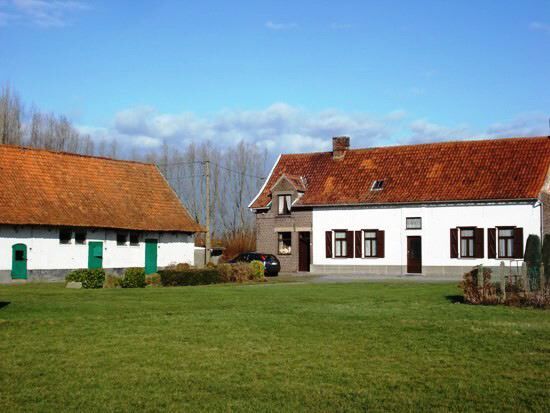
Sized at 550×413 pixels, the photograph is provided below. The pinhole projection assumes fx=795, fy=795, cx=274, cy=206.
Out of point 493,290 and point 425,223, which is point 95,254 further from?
point 493,290

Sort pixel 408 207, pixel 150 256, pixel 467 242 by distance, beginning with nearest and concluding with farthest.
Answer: pixel 467 242, pixel 150 256, pixel 408 207

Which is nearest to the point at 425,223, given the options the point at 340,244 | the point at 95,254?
the point at 340,244

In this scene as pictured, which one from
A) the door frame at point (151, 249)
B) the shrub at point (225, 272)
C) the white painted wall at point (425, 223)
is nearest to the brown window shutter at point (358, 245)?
the white painted wall at point (425, 223)

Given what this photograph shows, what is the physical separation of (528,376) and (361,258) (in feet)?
119

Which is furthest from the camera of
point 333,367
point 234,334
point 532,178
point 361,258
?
Answer: point 361,258

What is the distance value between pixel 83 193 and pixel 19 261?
6.18 m

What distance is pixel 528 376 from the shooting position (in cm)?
1012

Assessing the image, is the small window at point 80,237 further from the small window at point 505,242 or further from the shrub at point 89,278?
the small window at point 505,242

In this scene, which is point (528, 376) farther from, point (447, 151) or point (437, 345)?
point (447, 151)

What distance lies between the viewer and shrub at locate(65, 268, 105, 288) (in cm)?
3116

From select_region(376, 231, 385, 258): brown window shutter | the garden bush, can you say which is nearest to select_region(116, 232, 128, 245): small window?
select_region(376, 231, 385, 258): brown window shutter

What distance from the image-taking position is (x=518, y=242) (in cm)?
4112

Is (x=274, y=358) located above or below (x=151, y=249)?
below

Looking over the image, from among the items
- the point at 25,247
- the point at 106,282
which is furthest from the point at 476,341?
the point at 25,247
